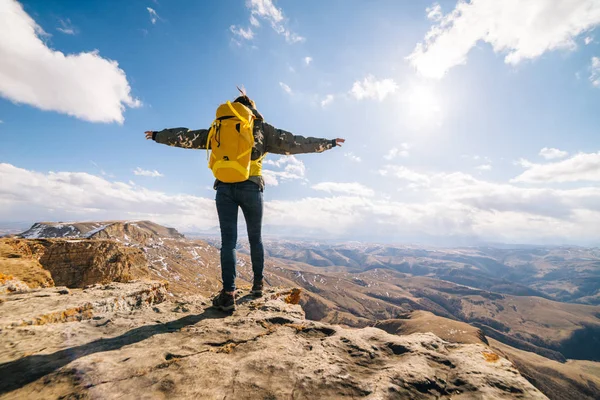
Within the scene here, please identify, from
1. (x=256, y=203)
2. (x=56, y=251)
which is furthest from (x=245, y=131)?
(x=56, y=251)

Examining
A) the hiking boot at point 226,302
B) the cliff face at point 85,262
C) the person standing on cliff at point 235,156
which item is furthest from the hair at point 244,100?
the cliff face at point 85,262

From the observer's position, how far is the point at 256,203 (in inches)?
266

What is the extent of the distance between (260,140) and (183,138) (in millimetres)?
2214

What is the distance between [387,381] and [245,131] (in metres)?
A: 5.56

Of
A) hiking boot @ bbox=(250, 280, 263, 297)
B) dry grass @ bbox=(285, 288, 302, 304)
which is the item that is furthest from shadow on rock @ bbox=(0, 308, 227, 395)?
dry grass @ bbox=(285, 288, 302, 304)

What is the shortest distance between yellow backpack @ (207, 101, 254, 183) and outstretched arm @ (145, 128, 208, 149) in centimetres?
109

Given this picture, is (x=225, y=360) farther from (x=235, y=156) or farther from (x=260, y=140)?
(x=260, y=140)

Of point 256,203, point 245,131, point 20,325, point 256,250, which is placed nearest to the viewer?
point 20,325

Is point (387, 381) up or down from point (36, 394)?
down

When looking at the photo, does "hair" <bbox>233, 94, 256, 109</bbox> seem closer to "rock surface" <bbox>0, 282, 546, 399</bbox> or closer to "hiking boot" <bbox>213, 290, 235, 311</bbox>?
"hiking boot" <bbox>213, 290, 235, 311</bbox>

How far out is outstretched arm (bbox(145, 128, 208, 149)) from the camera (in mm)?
7141

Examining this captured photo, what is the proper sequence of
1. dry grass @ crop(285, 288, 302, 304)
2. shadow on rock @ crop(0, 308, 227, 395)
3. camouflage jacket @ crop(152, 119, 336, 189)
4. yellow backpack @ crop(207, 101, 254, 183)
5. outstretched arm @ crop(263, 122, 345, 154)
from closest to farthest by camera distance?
shadow on rock @ crop(0, 308, 227, 395) < yellow backpack @ crop(207, 101, 254, 183) < camouflage jacket @ crop(152, 119, 336, 189) < outstretched arm @ crop(263, 122, 345, 154) < dry grass @ crop(285, 288, 302, 304)

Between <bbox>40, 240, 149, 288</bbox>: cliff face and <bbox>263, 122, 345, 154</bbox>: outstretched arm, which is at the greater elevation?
<bbox>263, 122, 345, 154</bbox>: outstretched arm

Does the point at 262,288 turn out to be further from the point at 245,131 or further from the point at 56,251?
the point at 56,251
